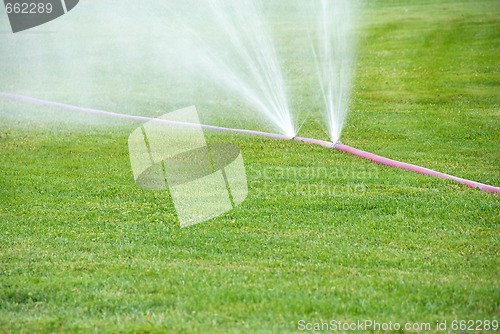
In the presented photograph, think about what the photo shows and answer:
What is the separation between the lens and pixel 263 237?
6305mm

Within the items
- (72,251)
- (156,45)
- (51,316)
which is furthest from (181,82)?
(51,316)

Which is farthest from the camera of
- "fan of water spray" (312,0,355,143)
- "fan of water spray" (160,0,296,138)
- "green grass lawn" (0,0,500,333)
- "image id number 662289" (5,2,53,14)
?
"image id number 662289" (5,2,53,14)

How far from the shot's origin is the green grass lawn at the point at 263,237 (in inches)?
189

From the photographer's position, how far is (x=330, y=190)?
777cm

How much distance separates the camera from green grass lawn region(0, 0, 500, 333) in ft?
15.8
